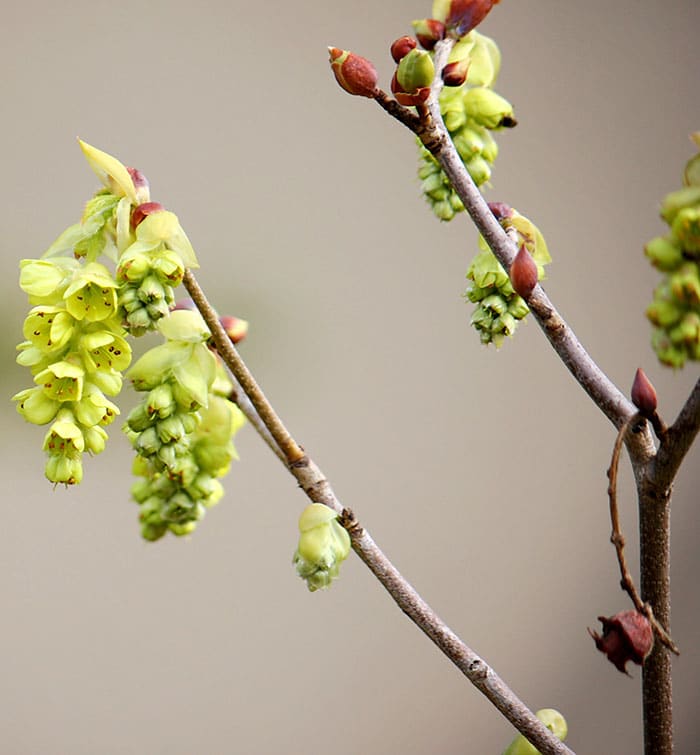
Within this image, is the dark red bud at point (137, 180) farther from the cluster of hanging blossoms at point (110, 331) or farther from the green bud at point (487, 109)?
the green bud at point (487, 109)

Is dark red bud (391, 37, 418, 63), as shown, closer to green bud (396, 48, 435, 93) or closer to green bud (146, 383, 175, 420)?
green bud (396, 48, 435, 93)

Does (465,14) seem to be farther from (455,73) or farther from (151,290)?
(151,290)

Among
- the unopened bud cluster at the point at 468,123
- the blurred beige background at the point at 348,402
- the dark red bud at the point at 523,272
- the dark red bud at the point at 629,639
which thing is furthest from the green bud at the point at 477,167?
the blurred beige background at the point at 348,402

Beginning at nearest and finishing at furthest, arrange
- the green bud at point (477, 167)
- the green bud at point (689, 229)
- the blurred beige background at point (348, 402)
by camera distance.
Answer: the green bud at point (689, 229) < the green bud at point (477, 167) < the blurred beige background at point (348, 402)

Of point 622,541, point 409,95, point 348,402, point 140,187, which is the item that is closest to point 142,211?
point 140,187

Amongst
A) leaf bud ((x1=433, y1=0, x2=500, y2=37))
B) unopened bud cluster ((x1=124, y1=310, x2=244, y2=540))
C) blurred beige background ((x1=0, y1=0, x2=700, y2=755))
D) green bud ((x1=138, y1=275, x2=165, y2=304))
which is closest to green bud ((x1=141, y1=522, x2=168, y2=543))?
unopened bud cluster ((x1=124, y1=310, x2=244, y2=540))
